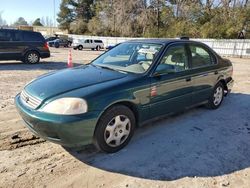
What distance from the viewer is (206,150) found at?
4027 mm

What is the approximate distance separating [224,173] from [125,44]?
2.98 meters

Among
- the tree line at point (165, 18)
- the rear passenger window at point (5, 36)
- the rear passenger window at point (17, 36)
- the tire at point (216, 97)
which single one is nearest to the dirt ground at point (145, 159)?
the tire at point (216, 97)

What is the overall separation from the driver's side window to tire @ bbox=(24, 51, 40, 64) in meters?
10.1

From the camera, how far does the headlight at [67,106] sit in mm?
3268

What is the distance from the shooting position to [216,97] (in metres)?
6.01

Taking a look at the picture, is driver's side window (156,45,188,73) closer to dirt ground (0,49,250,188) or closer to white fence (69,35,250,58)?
dirt ground (0,49,250,188)

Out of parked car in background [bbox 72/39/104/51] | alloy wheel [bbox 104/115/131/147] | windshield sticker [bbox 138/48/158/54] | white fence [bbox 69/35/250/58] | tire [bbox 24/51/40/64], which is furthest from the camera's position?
parked car in background [bbox 72/39/104/51]

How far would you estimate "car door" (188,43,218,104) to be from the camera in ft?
16.9

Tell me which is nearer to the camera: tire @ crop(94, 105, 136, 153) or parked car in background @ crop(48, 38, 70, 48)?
tire @ crop(94, 105, 136, 153)

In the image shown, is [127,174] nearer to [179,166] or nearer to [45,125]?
[179,166]

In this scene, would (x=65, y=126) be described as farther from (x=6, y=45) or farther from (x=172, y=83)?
(x=6, y=45)

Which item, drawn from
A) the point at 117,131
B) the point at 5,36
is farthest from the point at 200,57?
the point at 5,36

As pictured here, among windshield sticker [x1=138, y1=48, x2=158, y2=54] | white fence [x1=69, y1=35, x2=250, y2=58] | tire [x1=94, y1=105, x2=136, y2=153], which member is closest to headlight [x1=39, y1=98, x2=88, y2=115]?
tire [x1=94, y1=105, x2=136, y2=153]

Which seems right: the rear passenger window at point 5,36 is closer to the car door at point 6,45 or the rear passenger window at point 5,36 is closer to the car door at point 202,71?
the car door at point 6,45
